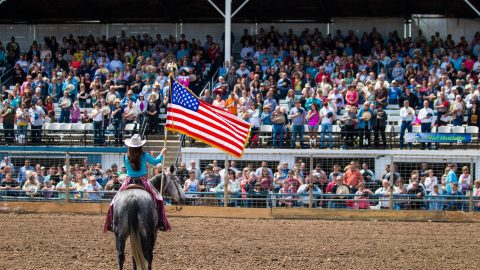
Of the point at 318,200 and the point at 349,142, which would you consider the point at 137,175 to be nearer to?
the point at 318,200

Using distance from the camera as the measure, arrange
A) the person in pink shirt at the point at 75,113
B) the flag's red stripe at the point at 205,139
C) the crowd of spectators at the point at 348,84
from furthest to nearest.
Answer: the person in pink shirt at the point at 75,113, the crowd of spectators at the point at 348,84, the flag's red stripe at the point at 205,139

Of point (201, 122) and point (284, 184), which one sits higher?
point (201, 122)

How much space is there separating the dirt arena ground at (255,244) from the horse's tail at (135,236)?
1.58 metres

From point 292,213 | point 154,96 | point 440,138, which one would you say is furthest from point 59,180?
point 440,138

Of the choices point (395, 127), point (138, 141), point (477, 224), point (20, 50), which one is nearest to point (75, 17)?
point (20, 50)

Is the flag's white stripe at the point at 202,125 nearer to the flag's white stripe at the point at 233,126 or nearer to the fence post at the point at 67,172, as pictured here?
the flag's white stripe at the point at 233,126

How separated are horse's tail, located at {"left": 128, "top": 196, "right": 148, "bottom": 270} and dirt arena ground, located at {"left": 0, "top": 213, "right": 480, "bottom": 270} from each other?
62.3 inches

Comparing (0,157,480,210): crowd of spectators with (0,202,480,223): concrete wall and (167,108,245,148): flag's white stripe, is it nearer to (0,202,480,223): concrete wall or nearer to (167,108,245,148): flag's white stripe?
(0,202,480,223): concrete wall

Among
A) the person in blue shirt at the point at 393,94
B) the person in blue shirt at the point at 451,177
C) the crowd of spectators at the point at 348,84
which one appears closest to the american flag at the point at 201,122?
the person in blue shirt at the point at 451,177

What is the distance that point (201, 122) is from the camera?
15789 mm

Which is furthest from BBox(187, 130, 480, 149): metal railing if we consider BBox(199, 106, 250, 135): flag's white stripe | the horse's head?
the horse's head

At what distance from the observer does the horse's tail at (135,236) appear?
37.6 ft

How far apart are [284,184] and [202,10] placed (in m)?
16.9

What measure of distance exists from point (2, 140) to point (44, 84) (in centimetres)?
367
